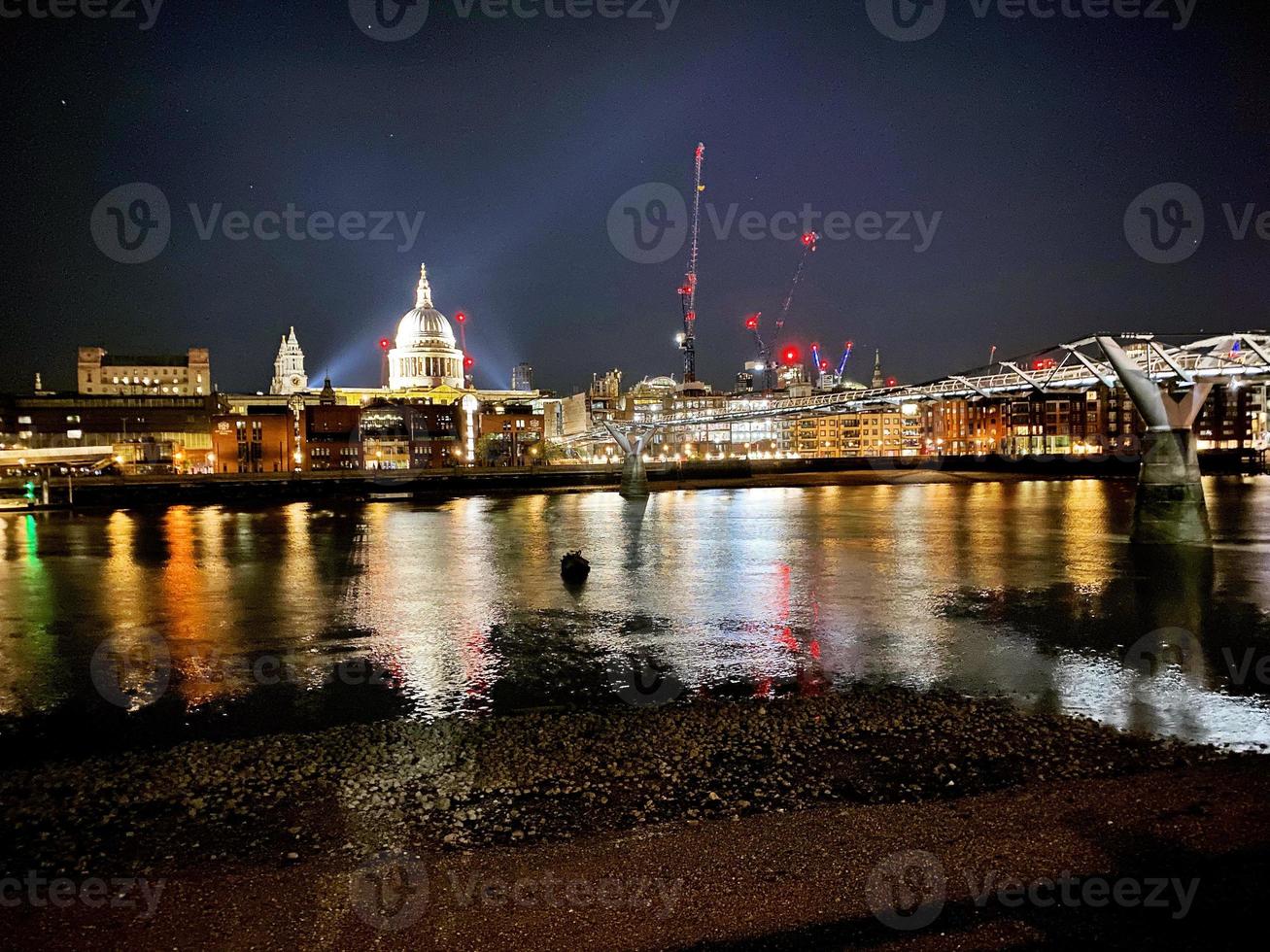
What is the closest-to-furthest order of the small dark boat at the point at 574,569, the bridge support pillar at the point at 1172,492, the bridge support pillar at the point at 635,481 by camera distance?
the small dark boat at the point at 574,569 → the bridge support pillar at the point at 1172,492 → the bridge support pillar at the point at 635,481

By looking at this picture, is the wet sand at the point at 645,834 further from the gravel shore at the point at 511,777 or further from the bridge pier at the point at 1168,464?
the bridge pier at the point at 1168,464

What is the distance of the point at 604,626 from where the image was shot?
1697 cm

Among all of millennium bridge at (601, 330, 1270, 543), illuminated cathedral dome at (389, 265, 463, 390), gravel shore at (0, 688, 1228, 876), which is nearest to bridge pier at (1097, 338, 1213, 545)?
millennium bridge at (601, 330, 1270, 543)

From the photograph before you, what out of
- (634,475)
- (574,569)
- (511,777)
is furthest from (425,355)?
(511,777)

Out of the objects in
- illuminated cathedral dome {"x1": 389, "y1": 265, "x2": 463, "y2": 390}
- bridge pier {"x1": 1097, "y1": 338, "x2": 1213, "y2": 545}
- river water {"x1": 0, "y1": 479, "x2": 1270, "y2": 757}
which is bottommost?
river water {"x1": 0, "y1": 479, "x2": 1270, "y2": 757}

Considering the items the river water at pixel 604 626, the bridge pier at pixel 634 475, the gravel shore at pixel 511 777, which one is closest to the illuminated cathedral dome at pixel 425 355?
the bridge pier at pixel 634 475

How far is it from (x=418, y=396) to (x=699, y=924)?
163 m

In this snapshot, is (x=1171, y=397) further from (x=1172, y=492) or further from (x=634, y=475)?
(x=634, y=475)

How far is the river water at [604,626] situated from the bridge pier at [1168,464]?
161cm

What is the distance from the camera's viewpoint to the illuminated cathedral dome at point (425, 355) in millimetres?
173250

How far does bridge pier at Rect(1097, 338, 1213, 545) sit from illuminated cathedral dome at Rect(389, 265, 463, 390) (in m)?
154

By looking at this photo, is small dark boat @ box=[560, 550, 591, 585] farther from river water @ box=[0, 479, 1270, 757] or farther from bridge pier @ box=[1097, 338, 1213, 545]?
bridge pier @ box=[1097, 338, 1213, 545]

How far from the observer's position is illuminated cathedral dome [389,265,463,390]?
173250 mm

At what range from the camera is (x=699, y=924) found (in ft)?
16.8
